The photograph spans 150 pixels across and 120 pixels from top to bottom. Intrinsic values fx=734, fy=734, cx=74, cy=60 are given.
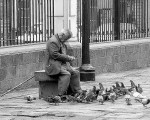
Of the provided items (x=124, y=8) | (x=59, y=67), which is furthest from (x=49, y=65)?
(x=124, y=8)

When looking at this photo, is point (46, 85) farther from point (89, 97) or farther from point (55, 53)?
point (89, 97)

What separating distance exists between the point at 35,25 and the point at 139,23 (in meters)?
6.47

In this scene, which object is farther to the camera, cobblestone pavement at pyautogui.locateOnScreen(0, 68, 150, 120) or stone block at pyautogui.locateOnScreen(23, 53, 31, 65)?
stone block at pyautogui.locateOnScreen(23, 53, 31, 65)

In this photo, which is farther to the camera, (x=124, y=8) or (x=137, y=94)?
(x=124, y=8)

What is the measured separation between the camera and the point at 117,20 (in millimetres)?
20125

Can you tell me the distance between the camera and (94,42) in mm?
18766

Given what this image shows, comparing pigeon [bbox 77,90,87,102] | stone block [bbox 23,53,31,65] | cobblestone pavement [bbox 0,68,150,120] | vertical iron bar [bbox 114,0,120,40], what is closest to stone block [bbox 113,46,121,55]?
vertical iron bar [bbox 114,0,120,40]

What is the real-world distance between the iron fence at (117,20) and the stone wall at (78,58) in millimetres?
245

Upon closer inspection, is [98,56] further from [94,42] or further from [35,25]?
[35,25]

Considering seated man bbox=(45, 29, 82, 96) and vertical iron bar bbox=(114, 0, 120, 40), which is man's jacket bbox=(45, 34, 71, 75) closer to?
seated man bbox=(45, 29, 82, 96)

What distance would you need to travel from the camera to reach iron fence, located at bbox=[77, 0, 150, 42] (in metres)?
18.8

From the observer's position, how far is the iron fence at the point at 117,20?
61.7 feet

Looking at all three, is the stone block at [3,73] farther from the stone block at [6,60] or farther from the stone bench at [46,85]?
the stone bench at [46,85]

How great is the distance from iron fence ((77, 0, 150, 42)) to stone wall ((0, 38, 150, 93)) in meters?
0.24
